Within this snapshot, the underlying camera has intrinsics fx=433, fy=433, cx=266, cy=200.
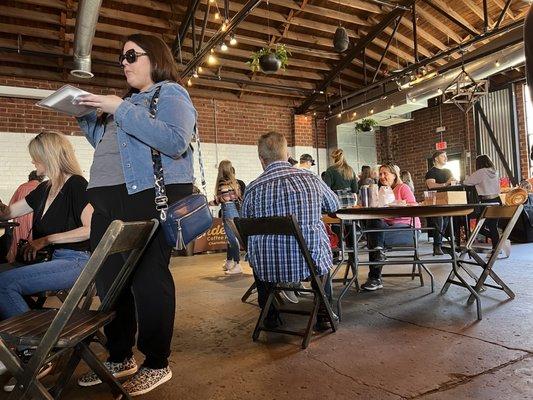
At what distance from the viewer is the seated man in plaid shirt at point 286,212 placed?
2430 millimetres

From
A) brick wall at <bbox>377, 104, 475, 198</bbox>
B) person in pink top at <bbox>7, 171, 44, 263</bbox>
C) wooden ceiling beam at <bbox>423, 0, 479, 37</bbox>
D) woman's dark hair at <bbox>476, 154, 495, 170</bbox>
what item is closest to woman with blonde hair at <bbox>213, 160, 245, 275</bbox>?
A: person in pink top at <bbox>7, 171, 44, 263</bbox>

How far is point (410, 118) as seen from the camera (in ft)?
35.4

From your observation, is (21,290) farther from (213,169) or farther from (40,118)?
(213,169)

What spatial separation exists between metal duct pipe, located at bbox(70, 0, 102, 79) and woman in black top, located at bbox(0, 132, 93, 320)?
3.52 m

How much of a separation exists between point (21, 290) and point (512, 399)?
202 cm

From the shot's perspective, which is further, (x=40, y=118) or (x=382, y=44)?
(x=382, y=44)

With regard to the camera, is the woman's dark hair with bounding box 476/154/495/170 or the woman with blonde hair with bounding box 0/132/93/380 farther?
the woman's dark hair with bounding box 476/154/495/170

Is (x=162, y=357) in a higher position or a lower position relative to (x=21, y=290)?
lower

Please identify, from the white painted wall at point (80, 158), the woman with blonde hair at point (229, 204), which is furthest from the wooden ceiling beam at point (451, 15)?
the woman with blonde hair at point (229, 204)

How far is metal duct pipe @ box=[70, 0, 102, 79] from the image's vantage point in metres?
5.02

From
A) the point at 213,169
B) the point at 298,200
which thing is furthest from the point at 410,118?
the point at 298,200

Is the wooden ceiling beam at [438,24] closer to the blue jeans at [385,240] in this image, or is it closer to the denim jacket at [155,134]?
the blue jeans at [385,240]

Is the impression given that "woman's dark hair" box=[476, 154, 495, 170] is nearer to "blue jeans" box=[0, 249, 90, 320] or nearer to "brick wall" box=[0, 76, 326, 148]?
"brick wall" box=[0, 76, 326, 148]

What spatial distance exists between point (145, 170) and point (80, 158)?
7489mm
